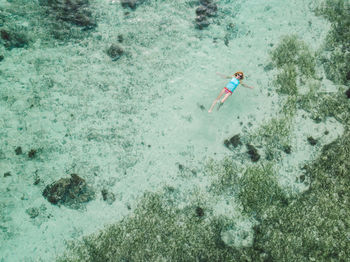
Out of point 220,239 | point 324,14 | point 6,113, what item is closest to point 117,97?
point 6,113

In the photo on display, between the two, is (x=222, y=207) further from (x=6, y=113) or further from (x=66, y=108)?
(x=6, y=113)

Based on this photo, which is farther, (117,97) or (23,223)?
(117,97)

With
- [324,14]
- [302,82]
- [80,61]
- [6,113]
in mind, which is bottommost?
[6,113]

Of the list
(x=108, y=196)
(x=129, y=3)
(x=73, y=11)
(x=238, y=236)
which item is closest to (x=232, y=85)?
(x=238, y=236)

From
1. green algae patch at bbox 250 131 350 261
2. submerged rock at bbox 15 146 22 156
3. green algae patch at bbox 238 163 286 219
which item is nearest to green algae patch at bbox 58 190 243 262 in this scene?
green algae patch at bbox 238 163 286 219

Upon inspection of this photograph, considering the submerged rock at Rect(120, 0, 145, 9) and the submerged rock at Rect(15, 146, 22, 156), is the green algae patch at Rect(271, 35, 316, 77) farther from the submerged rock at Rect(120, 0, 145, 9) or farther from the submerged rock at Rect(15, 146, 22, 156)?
the submerged rock at Rect(15, 146, 22, 156)

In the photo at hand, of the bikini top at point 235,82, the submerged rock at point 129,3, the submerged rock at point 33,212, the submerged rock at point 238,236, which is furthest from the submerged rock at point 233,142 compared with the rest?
the submerged rock at point 129,3
